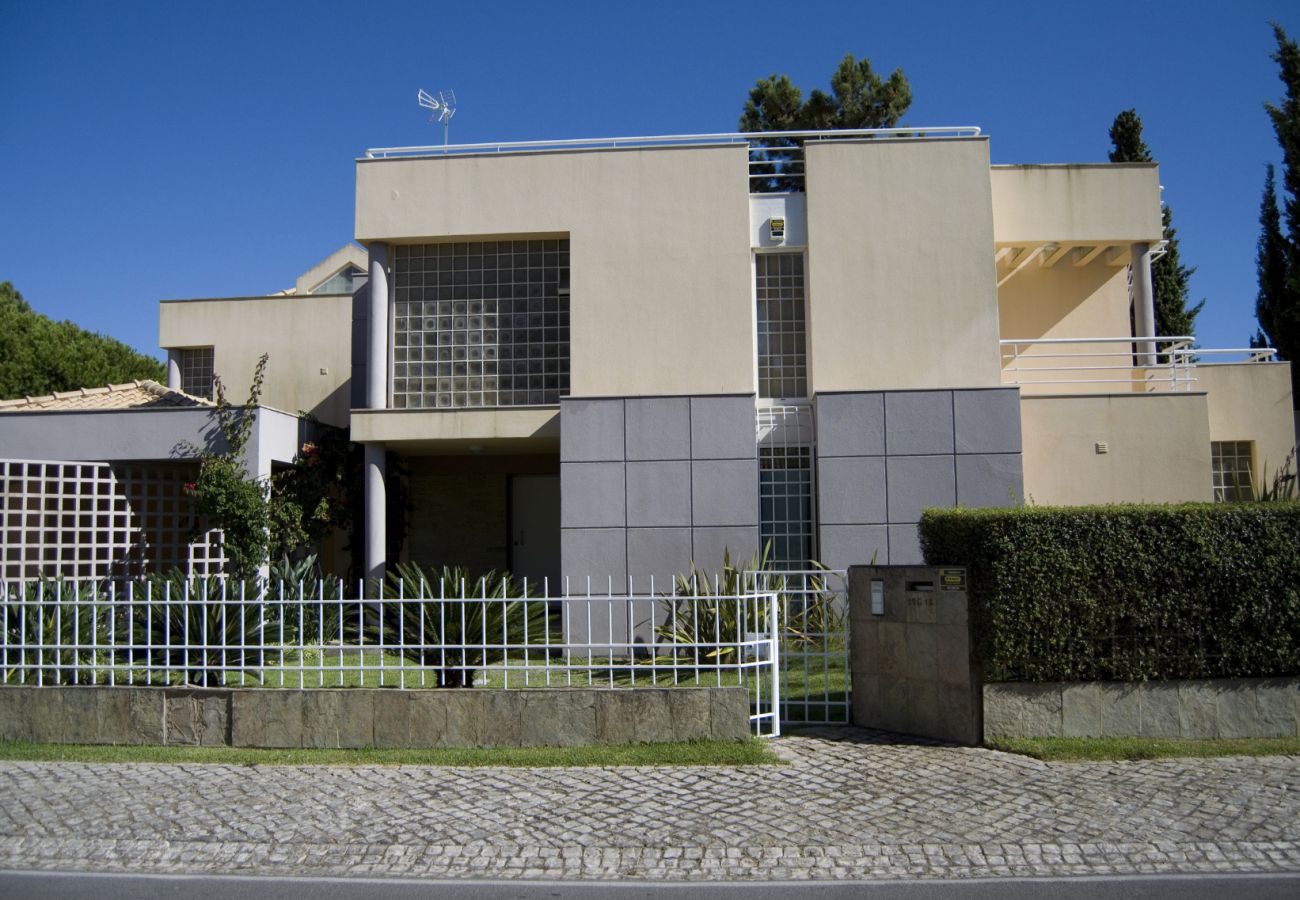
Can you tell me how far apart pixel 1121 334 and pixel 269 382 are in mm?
14956

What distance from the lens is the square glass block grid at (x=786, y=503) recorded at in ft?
46.9

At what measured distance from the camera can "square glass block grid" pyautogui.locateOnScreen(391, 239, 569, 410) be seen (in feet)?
49.9

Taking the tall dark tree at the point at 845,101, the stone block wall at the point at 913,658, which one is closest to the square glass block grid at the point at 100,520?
the stone block wall at the point at 913,658

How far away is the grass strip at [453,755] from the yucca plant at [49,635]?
1.01 meters

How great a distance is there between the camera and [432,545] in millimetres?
18578

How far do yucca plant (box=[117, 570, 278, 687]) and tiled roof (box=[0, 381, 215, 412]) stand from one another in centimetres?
622

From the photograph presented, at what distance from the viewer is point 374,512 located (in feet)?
49.1

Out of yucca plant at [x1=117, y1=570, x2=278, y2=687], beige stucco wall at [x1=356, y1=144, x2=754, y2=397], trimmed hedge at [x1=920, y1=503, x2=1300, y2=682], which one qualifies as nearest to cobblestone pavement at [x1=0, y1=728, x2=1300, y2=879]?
trimmed hedge at [x1=920, y1=503, x2=1300, y2=682]

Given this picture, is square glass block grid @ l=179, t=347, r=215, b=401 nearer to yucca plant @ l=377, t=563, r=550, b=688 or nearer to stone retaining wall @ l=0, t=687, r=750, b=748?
stone retaining wall @ l=0, t=687, r=750, b=748

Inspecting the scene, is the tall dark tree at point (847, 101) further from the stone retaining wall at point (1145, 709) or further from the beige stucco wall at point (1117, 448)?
the stone retaining wall at point (1145, 709)

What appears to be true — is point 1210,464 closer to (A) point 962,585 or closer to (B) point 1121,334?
(B) point 1121,334

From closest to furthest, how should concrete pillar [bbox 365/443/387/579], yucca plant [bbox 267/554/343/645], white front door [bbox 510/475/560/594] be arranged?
yucca plant [bbox 267/554/343/645] < concrete pillar [bbox 365/443/387/579] < white front door [bbox 510/475/560/594]

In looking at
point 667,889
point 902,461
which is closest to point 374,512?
point 902,461

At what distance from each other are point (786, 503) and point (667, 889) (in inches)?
361
